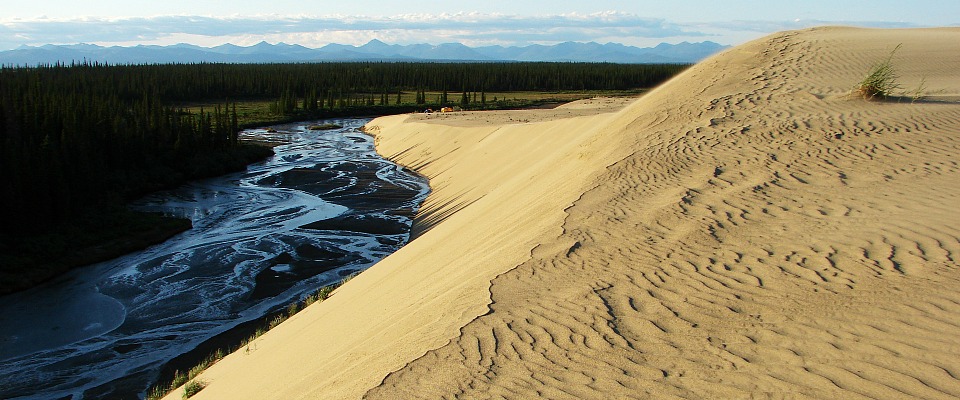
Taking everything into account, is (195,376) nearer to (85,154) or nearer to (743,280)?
(743,280)

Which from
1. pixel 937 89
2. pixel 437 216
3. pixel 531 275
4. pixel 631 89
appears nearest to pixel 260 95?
pixel 631 89

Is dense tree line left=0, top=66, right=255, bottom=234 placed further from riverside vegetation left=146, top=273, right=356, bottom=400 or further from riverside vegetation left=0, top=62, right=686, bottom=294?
riverside vegetation left=146, top=273, right=356, bottom=400

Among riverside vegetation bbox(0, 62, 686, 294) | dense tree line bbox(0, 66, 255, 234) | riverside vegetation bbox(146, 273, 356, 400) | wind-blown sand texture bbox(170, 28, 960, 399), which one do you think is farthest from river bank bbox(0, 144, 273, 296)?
wind-blown sand texture bbox(170, 28, 960, 399)

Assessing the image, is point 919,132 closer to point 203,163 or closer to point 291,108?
point 203,163

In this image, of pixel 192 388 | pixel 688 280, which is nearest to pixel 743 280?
pixel 688 280

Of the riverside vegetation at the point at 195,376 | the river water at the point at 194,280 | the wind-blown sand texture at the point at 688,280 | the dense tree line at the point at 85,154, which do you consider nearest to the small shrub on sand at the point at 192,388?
the riverside vegetation at the point at 195,376
